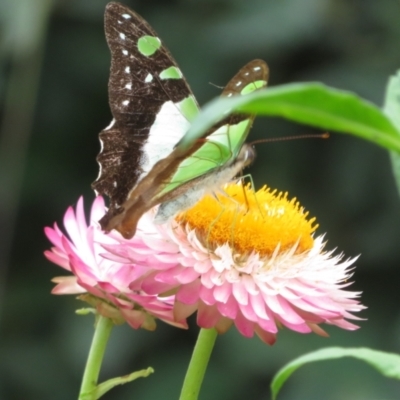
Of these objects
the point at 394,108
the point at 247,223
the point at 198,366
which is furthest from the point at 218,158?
the point at 394,108

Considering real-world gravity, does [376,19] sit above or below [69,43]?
above

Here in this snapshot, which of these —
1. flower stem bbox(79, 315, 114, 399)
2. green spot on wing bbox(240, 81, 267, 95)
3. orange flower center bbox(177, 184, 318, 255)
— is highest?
green spot on wing bbox(240, 81, 267, 95)

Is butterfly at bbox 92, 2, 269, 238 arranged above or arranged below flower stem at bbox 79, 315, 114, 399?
above

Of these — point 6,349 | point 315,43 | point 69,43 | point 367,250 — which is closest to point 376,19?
point 315,43

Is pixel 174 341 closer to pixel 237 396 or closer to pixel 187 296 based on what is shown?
pixel 237 396

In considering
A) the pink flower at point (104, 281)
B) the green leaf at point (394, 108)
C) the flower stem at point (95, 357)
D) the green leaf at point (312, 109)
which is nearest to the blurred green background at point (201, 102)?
the pink flower at point (104, 281)

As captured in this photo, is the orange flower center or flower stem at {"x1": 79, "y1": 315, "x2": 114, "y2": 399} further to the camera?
the orange flower center

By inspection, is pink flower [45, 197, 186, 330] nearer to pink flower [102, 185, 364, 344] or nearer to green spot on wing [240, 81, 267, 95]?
pink flower [102, 185, 364, 344]

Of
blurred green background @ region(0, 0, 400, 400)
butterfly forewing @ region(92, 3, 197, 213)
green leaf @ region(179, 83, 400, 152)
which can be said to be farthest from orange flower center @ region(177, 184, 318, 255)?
blurred green background @ region(0, 0, 400, 400)
